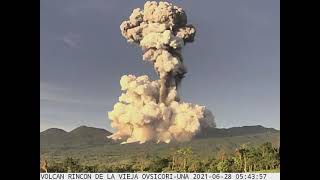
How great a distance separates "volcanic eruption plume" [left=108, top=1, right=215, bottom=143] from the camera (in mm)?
3602

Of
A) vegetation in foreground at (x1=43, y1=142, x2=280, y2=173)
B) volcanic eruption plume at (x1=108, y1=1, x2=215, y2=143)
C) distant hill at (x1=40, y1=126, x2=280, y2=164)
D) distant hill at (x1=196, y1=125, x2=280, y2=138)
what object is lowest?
vegetation in foreground at (x1=43, y1=142, x2=280, y2=173)

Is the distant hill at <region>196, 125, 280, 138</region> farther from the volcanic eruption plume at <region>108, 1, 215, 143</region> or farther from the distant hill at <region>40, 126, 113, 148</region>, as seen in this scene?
the distant hill at <region>40, 126, 113, 148</region>

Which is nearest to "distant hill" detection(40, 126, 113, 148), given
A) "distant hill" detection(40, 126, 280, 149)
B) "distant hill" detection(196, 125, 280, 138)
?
"distant hill" detection(40, 126, 280, 149)

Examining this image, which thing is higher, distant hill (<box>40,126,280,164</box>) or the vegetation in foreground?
distant hill (<box>40,126,280,164</box>)

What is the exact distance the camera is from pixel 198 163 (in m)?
3.58

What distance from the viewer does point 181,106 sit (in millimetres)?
3625

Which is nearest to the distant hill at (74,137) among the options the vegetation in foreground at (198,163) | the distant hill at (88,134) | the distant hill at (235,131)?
the distant hill at (88,134)

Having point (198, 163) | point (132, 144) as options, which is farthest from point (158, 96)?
point (198, 163)

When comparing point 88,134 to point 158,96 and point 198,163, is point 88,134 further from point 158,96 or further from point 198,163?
point 198,163

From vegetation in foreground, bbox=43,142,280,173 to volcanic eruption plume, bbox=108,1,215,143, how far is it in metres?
0.12

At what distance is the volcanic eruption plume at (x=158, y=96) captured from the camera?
3602mm

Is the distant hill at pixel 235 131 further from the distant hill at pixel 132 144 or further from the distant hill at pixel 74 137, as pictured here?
the distant hill at pixel 74 137

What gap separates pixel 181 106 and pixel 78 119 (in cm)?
63
